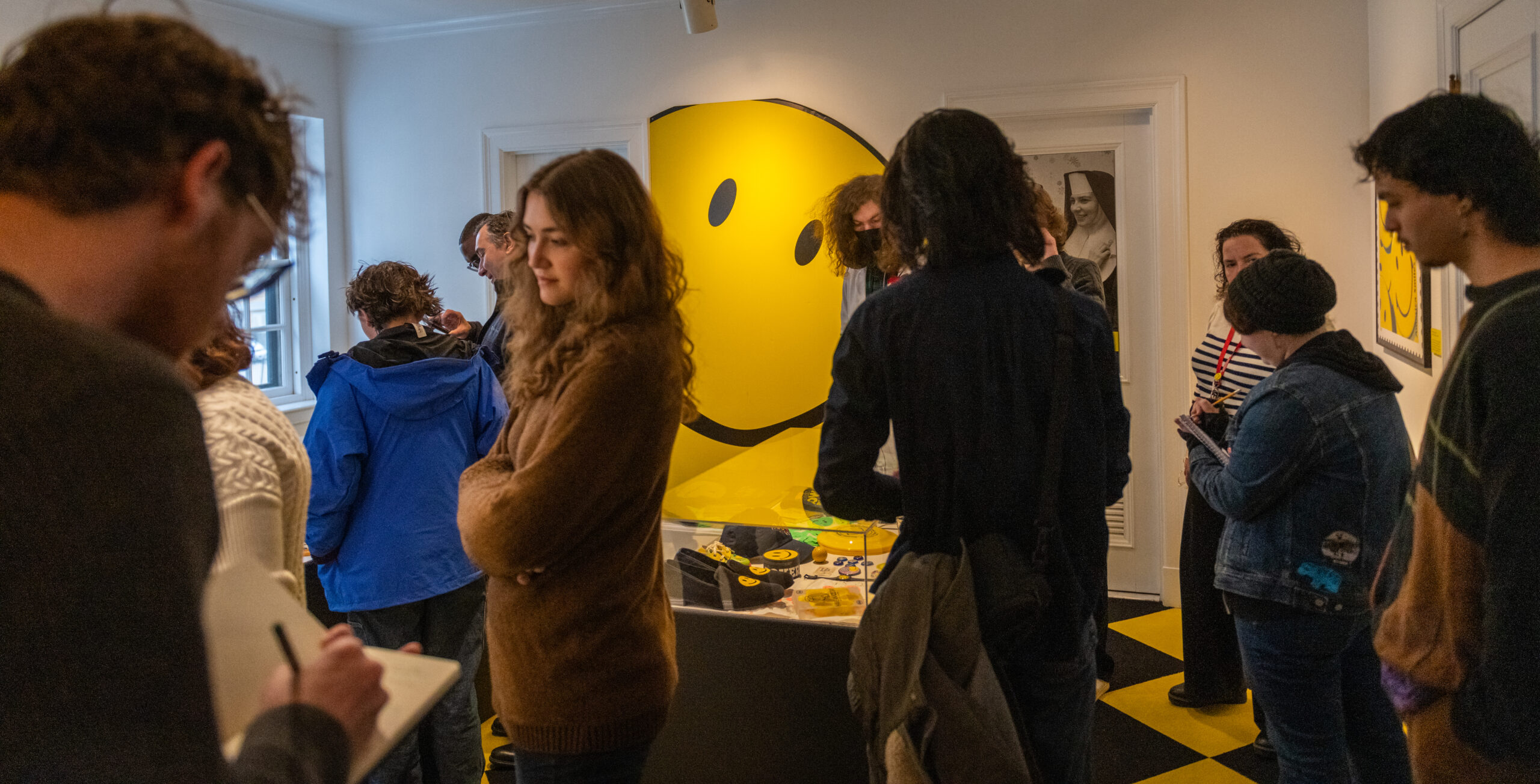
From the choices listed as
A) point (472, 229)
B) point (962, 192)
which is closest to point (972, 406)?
point (962, 192)

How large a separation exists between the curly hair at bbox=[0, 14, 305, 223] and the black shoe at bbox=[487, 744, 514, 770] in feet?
8.58

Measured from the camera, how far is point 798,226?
4883mm

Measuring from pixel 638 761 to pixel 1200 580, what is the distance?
6.99 feet

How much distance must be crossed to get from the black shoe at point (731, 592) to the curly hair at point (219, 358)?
1290 mm

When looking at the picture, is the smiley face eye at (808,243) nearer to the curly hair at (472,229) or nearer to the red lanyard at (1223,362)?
the curly hair at (472,229)

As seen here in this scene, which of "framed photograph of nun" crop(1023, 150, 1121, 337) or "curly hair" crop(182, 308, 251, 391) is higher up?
"framed photograph of nun" crop(1023, 150, 1121, 337)

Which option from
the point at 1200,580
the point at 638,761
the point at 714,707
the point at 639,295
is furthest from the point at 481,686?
the point at 1200,580

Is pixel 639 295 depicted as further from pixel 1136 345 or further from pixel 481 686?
pixel 1136 345

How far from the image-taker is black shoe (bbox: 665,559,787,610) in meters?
2.34

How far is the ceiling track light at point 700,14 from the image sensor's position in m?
4.37

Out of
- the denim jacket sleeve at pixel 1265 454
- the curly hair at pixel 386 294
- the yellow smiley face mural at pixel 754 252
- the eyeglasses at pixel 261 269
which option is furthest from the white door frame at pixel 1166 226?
the eyeglasses at pixel 261 269

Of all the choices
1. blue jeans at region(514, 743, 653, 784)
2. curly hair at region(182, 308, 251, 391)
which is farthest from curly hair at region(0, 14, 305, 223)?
blue jeans at region(514, 743, 653, 784)

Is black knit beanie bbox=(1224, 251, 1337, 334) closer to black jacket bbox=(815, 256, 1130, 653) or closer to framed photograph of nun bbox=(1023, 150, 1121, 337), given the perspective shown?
black jacket bbox=(815, 256, 1130, 653)

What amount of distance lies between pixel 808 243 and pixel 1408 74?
2539 millimetres
